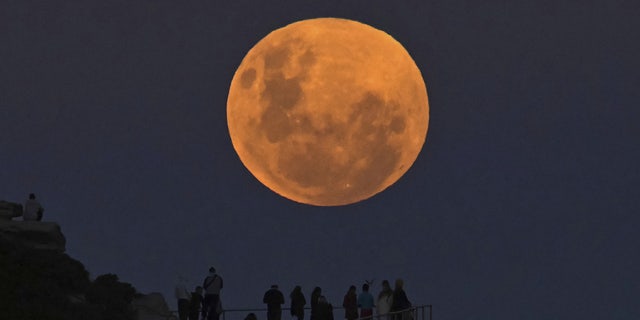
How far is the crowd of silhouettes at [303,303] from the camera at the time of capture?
3403 cm

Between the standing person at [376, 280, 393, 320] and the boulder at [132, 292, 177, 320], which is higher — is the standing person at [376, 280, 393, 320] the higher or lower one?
the lower one

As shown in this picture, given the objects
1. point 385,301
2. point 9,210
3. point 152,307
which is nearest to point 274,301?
point 385,301

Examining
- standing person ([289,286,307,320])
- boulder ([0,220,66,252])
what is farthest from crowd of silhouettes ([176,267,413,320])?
boulder ([0,220,66,252])

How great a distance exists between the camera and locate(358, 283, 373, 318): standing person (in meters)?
34.9

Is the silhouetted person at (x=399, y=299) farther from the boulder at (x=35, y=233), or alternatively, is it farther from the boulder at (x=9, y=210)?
the boulder at (x=9, y=210)

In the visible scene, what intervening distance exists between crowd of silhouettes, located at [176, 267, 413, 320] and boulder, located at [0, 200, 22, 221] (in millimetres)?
7056

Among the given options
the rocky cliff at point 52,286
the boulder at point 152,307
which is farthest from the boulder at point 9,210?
the boulder at point 152,307

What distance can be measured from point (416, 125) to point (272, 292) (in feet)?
30.6

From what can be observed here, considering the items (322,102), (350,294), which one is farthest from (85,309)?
(322,102)

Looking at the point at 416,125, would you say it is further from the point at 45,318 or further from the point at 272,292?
the point at 45,318

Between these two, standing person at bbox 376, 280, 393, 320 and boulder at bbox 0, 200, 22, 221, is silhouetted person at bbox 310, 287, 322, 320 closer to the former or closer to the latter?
standing person at bbox 376, 280, 393, 320

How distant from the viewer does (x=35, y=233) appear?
39781 mm

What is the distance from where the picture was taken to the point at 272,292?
36.8 m

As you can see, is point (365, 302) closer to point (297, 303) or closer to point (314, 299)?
point (314, 299)
